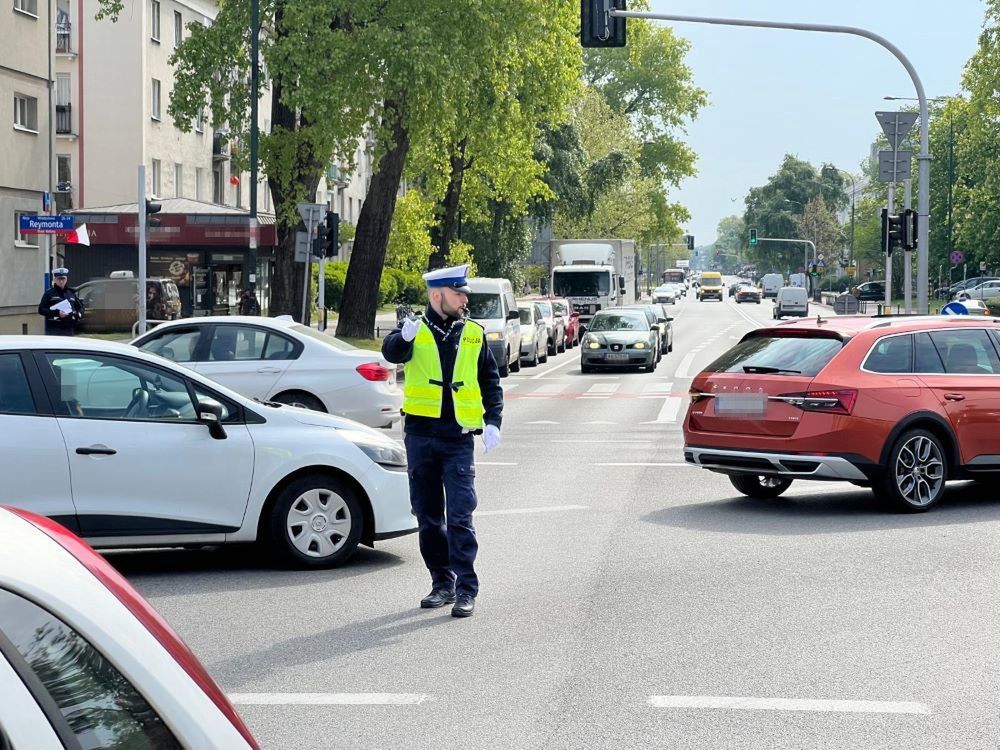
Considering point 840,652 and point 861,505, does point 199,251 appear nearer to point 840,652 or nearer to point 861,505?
point 861,505

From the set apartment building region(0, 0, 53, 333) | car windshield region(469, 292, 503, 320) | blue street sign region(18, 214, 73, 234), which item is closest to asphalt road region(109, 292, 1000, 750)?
blue street sign region(18, 214, 73, 234)

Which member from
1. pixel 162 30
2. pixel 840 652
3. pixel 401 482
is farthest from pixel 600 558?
pixel 162 30

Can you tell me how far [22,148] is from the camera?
3994cm

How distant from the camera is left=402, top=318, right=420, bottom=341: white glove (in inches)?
324

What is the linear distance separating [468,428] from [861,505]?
18.5 feet

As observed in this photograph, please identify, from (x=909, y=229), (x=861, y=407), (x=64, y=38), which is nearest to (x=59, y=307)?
(x=909, y=229)

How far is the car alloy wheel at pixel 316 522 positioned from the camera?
950cm

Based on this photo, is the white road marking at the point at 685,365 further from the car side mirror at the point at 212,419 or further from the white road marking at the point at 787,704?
the white road marking at the point at 787,704

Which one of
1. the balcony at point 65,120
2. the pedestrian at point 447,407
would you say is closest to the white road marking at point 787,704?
the pedestrian at point 447,407

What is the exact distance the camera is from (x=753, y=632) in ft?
25.3

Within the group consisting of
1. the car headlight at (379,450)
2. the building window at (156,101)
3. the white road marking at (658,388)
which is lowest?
the white road marking at (658,388)

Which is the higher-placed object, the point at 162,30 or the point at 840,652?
the point at 162,30

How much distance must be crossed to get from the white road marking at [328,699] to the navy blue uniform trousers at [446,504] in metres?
1.87

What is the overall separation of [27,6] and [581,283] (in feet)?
72.7
